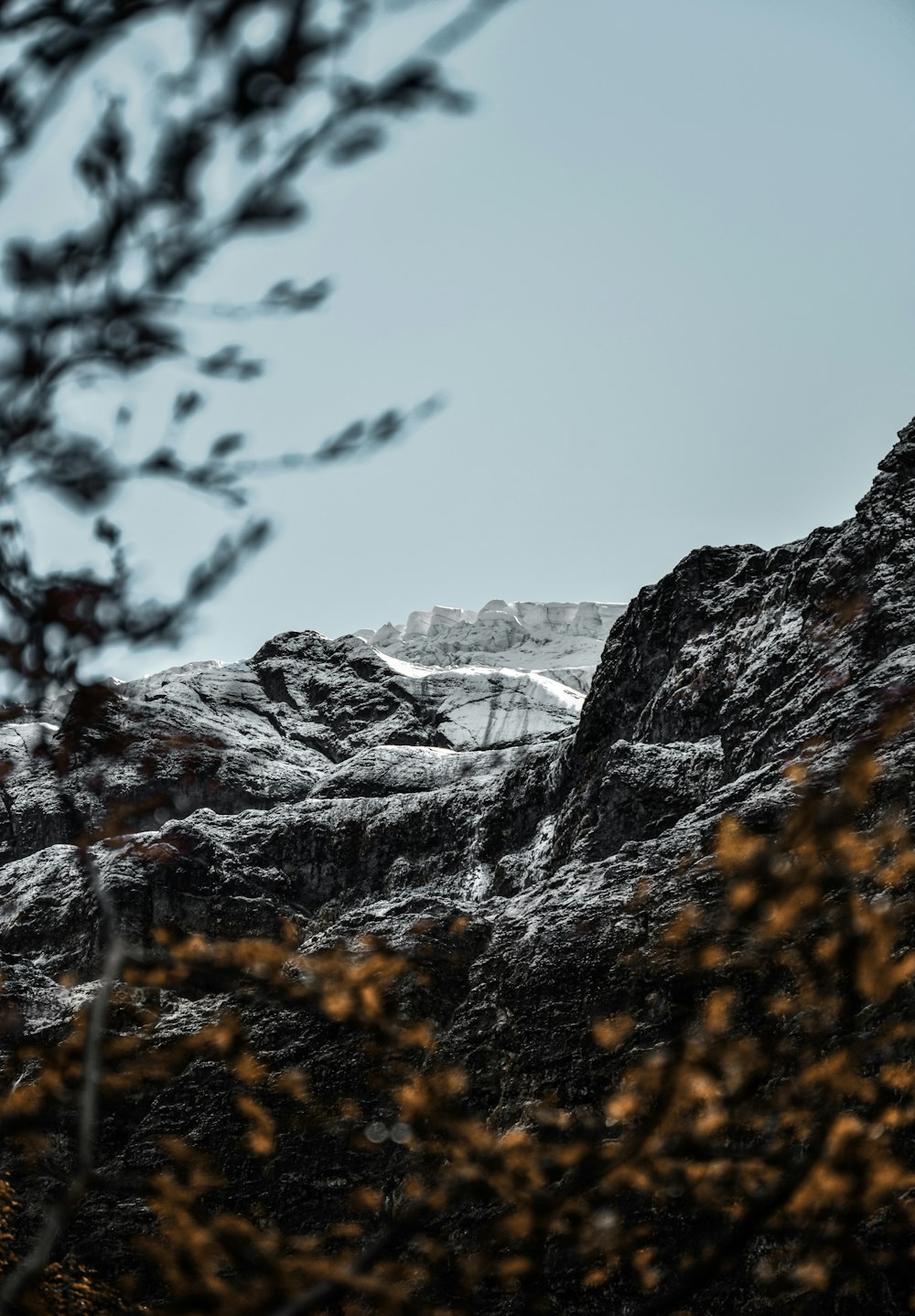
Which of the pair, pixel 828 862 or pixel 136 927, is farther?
pixel 136 927

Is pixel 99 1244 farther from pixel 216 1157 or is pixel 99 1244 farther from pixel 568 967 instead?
pixel 568 967

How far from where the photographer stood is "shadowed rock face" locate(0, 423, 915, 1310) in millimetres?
12711

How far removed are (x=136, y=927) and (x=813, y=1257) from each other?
21.0 metres

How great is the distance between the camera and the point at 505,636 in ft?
378

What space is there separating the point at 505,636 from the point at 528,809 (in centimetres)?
8690

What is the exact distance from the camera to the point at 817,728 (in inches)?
595

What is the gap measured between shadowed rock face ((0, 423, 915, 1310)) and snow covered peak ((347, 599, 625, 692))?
59.0m

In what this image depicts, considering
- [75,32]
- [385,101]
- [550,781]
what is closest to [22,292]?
[75,32]

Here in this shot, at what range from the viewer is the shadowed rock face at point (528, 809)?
12711 millimetres

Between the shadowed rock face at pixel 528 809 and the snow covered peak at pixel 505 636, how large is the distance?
59016mm

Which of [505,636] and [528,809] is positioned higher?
[505,636]

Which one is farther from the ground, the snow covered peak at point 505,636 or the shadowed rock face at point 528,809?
the snow covered peak at point 505,636

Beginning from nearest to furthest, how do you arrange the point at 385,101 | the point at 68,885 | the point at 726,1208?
the point at 385,101
the point at 726,1208
the point at 68,885

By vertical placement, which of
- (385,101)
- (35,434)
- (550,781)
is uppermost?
→ (385,101)
